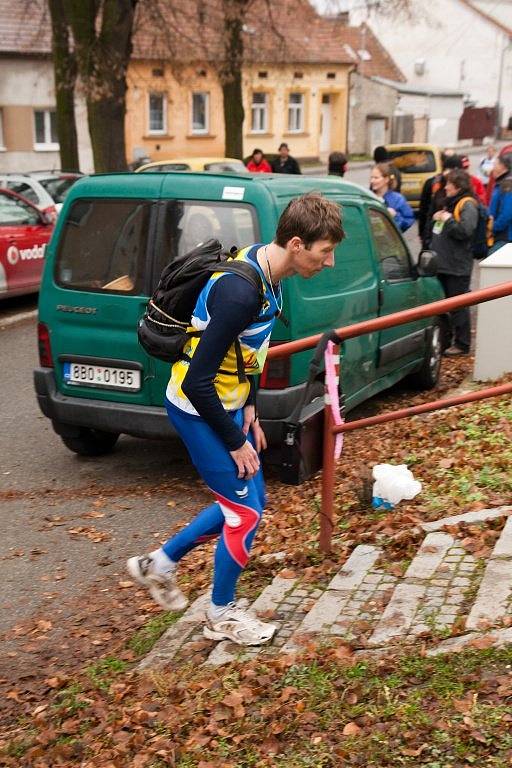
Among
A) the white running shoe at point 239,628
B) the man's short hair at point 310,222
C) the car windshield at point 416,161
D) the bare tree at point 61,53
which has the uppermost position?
the bare tree at point 61,53

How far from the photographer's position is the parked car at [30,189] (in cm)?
1662

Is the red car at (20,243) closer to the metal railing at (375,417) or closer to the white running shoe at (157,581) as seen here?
the metal railing at (375,417)

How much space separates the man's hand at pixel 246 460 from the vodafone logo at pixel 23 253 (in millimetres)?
10634

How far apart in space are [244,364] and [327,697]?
1.28 m

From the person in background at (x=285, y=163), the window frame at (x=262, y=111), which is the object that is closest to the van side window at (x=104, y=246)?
the person in background at (x=285, y=163)

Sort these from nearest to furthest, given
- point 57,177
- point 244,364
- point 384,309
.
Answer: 1. point 244,364
2. point 384,309
3. point 57,177

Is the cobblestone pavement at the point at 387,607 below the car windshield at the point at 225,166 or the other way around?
below

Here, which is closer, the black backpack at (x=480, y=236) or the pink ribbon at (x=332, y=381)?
the pink ribbon at (x=332, y=381)

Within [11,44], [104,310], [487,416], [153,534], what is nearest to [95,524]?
[153,534]

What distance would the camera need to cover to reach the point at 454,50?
205ft

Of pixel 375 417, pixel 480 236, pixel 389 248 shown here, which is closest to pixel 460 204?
pixel 480 236

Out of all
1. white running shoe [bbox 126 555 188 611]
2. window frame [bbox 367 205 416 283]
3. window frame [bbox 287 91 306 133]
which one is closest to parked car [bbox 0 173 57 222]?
window frame [bbox 367 205 416 283]

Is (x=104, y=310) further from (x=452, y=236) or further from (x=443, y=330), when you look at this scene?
(x=452, y=236)

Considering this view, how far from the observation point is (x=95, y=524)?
638 cm
